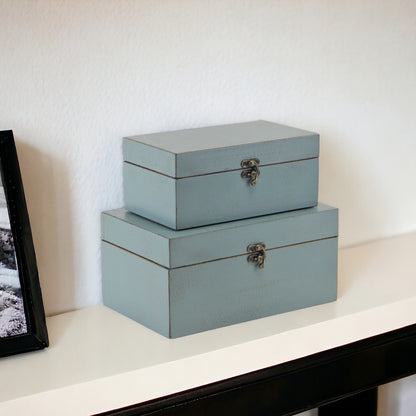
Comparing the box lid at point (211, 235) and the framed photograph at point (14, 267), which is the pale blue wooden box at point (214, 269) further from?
the framed photograph at point (14, 267)

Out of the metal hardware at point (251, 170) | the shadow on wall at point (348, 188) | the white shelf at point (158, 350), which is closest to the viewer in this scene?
the white shelf at point (158, 350)

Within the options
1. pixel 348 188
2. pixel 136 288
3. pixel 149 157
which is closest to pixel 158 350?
pixel 136 288

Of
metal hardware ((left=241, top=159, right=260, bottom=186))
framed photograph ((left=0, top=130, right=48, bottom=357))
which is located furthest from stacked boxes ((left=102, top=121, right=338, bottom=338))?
framed photograph ((left=0, top=130, right=48, bottom=357))

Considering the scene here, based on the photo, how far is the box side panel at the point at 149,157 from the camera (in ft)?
2.37

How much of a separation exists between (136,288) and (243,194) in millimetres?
139

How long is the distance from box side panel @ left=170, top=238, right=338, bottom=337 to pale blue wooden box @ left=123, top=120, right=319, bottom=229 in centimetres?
5

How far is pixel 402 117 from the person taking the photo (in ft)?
3.37

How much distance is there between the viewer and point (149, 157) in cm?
75

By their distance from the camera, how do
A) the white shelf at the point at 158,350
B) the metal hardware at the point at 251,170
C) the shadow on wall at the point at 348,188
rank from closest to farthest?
the white shelf at the point at 158,350 < the metal hardware at the point at 251,170 < the shadow on wall at the point at 348,188

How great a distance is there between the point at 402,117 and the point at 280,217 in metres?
0.33

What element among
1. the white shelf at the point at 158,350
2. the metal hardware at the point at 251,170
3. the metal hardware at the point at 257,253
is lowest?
the white shelf at the point at 158,350

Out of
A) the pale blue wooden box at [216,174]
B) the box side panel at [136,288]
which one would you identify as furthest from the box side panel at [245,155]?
the box side panel at [136,288]

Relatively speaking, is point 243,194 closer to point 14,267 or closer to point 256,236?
point 256,236

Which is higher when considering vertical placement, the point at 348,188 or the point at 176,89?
the point at 176,89
